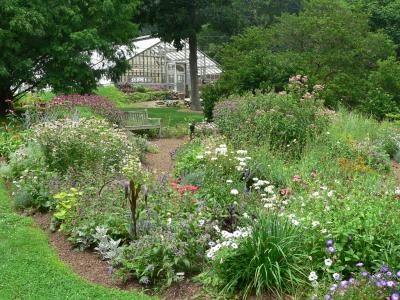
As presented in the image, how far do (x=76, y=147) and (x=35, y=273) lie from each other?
3.44 m

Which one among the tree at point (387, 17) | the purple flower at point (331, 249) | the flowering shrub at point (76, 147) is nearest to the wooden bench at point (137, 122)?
the flowering shrub at point (76, 147)

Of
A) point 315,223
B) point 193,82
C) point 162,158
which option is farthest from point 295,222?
point 193,82

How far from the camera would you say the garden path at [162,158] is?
9.87 meters

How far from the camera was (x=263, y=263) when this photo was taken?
4184mm

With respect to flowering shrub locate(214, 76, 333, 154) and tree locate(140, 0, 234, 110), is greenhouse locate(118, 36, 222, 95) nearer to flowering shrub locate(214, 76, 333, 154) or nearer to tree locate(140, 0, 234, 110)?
tree locate(140, 0, 234, 110)

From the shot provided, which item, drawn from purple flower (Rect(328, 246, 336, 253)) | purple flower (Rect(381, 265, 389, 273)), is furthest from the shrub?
purple flower (Rect(381, 265, 389, 273))

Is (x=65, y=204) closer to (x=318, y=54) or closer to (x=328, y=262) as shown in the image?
(x=328, y=262)

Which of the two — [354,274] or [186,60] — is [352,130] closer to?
[354,274]

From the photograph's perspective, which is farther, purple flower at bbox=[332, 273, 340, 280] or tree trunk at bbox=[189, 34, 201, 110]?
tree trunk at bbox=[189, 34, 201, 110]

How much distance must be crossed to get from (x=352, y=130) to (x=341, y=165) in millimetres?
3853

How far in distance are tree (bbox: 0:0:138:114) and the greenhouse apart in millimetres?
19936

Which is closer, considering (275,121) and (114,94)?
(275,121)

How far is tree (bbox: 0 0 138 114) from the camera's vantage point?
15172 mm

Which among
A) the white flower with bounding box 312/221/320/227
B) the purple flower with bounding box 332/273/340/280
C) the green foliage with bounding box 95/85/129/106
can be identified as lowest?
the green foliage with bounding box 95/85/129/106
